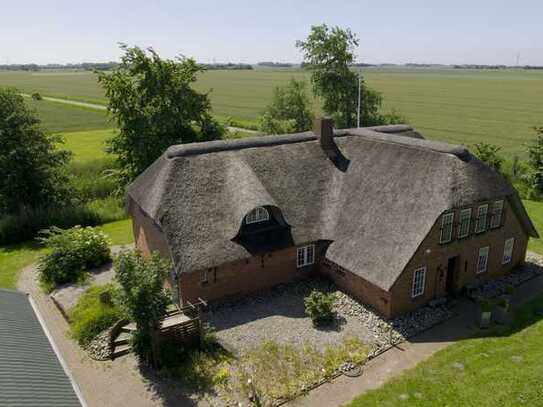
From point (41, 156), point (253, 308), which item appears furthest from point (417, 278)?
point (41, 156)

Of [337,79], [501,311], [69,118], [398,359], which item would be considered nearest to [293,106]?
[337,79]

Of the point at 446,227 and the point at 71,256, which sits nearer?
the point at 446,227

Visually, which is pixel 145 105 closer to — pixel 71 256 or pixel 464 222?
pixel 71 256

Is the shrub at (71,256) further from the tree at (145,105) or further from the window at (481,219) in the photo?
the window at (481,219)

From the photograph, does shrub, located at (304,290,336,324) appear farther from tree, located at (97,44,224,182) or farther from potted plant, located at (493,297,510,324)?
tree, located at (97,44,224,182)

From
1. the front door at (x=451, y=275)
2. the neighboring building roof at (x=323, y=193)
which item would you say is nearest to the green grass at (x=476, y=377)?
the front door at (x=451, y=275)

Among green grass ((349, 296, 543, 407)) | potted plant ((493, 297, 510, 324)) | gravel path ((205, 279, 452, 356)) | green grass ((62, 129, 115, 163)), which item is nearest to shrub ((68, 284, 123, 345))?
gravel path ((205, 279, 452, 356))
